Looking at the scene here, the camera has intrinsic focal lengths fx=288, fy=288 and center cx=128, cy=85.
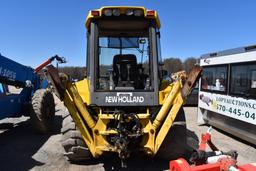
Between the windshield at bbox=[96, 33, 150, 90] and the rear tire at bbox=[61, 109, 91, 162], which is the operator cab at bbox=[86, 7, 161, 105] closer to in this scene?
the windshield at bbox=[96, 33, 150, 90]

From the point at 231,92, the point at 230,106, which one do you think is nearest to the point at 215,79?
the point at 231,92

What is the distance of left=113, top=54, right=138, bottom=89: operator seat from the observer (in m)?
5.24

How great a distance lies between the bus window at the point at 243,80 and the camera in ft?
23.2

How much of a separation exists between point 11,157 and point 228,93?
584 centimetres

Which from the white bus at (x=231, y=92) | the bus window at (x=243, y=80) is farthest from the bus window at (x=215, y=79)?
the bus window at (x=243, y=80)

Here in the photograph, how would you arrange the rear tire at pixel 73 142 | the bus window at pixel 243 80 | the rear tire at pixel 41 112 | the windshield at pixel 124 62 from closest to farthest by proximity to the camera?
the rear tire at pixel 73 142 < the windshield at pixel 124 62 < the bus window at pixel 243 80 < the rear tire at pixel 41 112

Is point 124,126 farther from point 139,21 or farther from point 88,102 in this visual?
point 139,21

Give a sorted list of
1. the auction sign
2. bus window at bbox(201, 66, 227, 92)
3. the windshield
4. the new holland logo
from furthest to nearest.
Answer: bus window at bbox(201, 66, 227, 92)
the auction sign
the windshield
the new holland logo

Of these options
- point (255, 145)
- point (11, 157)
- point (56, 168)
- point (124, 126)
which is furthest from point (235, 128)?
point (11, 157)

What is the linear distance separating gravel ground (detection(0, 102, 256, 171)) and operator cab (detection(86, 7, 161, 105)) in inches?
52.4

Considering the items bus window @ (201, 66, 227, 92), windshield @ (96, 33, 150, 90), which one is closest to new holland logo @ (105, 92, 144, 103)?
windshield @ (96, 33, 150, 90)

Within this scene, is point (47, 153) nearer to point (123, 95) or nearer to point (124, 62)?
point (123, 95)

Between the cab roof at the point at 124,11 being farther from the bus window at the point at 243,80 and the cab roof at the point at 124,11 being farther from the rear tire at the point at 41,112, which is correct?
the rear tire at the point at 41,112

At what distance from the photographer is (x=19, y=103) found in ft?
26.7
